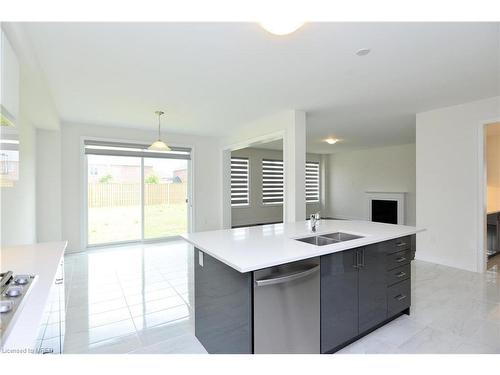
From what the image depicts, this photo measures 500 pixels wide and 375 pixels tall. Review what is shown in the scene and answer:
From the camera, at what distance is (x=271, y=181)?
8734 mm

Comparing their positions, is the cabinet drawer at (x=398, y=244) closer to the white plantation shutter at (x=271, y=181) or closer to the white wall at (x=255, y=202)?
the white wall at (x=255, y=202)

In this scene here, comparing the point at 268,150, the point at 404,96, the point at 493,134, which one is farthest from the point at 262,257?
the point at 268,150

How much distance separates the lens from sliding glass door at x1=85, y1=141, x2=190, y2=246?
5.23 metres

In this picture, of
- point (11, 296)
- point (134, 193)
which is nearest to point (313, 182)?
point (134, 193)

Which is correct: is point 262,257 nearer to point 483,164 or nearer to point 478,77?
point 478,77

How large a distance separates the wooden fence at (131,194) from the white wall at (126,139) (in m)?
0.27

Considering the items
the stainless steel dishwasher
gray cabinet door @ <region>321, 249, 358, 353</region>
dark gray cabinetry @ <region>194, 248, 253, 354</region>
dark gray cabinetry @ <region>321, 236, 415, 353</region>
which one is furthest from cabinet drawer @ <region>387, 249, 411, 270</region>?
dark gray cabinetry @ <region>194, 248, 253, 354</region>

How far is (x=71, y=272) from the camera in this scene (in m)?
3.80

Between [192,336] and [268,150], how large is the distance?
7017 mm

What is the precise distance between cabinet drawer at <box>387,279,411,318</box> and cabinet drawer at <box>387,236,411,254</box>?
323 mm

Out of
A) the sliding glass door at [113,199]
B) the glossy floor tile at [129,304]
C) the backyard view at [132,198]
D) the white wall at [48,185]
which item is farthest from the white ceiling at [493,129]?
the white wall at [48,185]

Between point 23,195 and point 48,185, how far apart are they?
123 centimetres

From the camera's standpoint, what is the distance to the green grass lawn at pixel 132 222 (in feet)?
17.3

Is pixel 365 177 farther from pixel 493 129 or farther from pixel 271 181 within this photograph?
pixel 493 129
